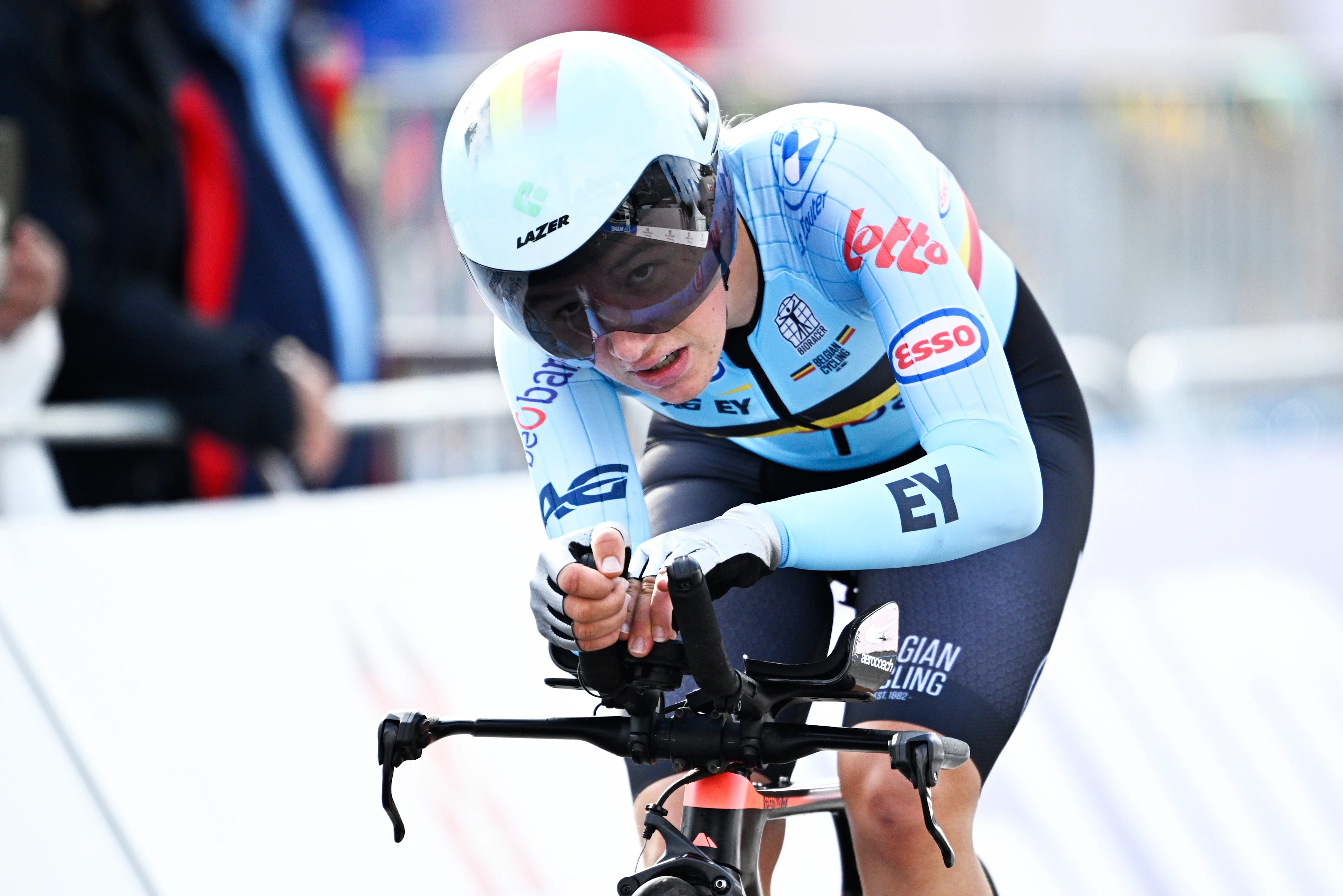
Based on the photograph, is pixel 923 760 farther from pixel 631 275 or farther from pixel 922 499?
pixel 631 275

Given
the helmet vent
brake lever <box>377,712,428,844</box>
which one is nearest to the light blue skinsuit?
the helmet vent

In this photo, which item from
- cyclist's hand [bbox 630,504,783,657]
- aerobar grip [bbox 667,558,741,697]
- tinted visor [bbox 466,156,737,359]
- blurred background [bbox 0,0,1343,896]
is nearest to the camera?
aerobar grip [bbox 667,558,741,697]

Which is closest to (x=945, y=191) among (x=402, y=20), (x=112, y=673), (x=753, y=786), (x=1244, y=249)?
(x=753, y=786)

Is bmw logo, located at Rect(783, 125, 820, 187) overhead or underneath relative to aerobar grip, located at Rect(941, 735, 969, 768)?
overhead

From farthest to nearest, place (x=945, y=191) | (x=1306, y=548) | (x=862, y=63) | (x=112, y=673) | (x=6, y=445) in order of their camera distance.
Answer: (x=862, y=63) → (x=1306, y=548) → (x=6, y=445) → (x=112, y=673) → (x=945, y=191)

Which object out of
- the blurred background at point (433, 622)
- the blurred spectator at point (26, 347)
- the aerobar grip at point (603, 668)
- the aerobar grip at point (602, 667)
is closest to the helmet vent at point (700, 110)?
the aerobar grip at point (602, 667)

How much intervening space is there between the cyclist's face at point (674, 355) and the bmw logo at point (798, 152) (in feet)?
0.82

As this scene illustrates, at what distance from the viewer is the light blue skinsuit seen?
8.05ft

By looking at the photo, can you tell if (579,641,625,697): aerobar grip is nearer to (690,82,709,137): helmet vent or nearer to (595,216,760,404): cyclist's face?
(595,216,760,404): cyclist's face

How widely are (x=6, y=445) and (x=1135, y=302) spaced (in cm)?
614

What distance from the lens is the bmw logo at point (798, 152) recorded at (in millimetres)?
2723

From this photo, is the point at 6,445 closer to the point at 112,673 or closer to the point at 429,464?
the point at 112,673

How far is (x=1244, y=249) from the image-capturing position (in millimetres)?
8984

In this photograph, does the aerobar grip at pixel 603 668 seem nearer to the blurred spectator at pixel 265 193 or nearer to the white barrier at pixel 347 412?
the white barrier at pixel 347 412
